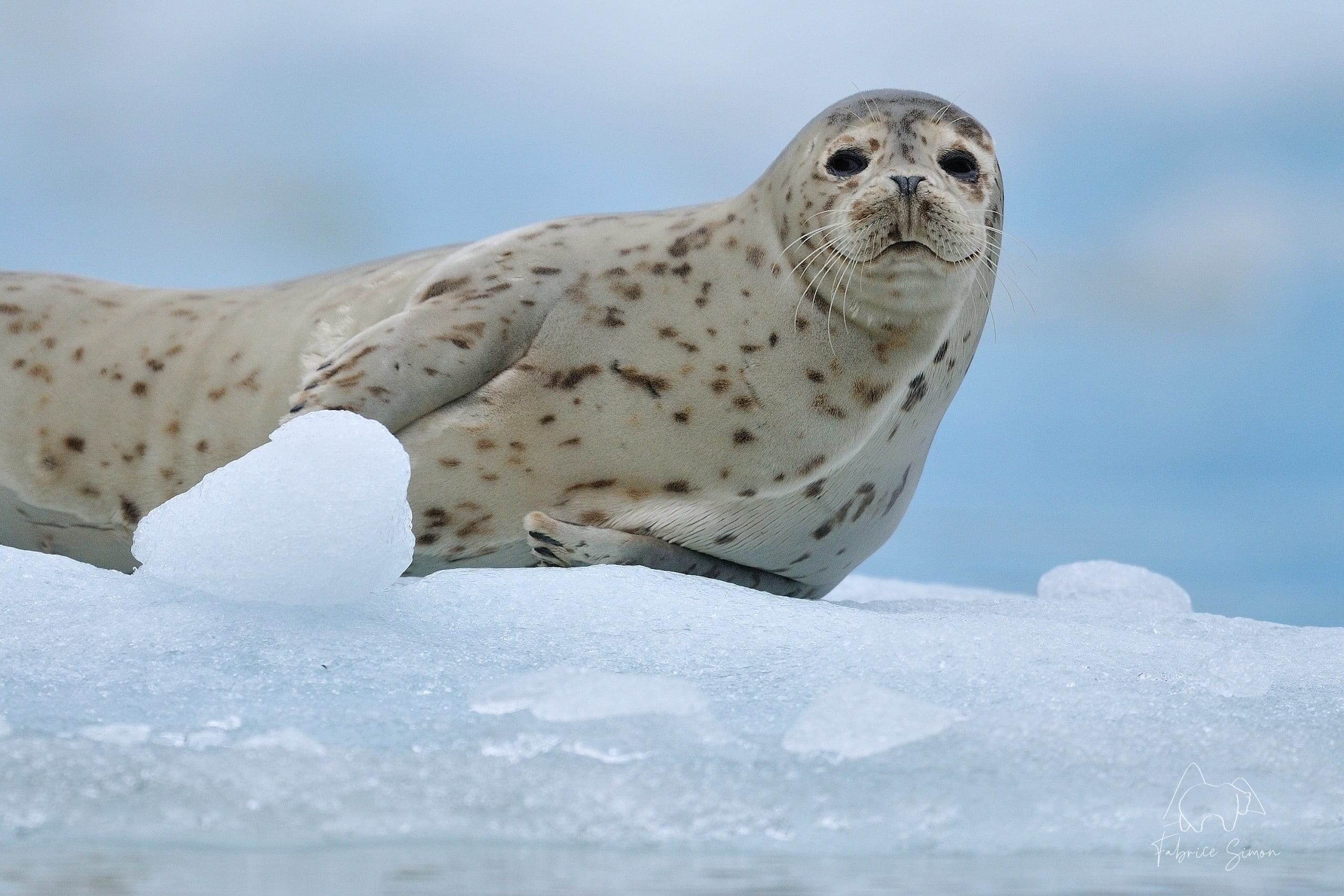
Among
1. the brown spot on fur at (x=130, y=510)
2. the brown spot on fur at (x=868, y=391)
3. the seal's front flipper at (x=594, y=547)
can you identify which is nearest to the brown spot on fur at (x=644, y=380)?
the seal's front flipper at (x=594, y=547)

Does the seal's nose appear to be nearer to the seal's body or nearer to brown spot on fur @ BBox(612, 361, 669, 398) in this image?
the seal's body

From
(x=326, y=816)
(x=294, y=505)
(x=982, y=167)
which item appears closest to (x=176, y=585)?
(x=294, y=505)

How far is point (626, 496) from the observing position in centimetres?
407

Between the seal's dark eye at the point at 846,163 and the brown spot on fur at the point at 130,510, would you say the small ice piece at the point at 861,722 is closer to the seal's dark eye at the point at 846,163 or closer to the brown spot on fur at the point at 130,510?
the seal's dark eye at the point at 846,163

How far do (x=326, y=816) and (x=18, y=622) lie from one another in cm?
97

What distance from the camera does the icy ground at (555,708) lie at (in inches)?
90.2

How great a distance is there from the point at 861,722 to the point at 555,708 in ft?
1.62

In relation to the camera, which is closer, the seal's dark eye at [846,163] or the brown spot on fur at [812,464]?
the seal's dark eye at [846,163]

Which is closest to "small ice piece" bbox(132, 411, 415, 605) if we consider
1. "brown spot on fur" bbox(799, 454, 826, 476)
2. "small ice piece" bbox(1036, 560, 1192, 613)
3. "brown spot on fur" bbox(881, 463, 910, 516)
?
"brown spot on fur" bbox(799, 454, 826, 476)

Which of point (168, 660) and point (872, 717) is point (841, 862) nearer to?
point (872, 717)

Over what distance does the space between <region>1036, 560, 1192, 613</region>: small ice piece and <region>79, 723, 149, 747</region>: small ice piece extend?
3.77m

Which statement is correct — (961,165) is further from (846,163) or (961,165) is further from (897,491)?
(897,491)

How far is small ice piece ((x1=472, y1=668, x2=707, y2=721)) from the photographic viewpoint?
2514 millimetres
